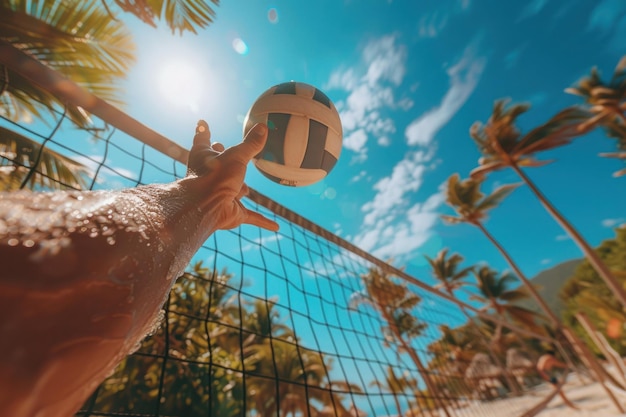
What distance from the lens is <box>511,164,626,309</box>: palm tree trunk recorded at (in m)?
11.2

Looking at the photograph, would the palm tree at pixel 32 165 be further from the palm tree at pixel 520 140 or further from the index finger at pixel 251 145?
the palm tree at pixel 520 140

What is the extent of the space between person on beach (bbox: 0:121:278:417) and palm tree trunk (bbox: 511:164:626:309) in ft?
51.3

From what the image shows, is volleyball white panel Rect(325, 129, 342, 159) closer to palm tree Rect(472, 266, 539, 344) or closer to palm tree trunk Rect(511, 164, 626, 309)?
palm tree trunk Rect(511, 164, 626, 309)

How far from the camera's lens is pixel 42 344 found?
1.10ft

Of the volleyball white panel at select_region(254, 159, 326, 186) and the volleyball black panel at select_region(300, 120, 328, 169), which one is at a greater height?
the volleyball black panel at select_region(300, 120, 328, 169)

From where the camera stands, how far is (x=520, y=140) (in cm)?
1495

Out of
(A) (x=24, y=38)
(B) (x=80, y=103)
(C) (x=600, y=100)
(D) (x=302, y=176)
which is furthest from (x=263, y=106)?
(C) (x=600, y=100)

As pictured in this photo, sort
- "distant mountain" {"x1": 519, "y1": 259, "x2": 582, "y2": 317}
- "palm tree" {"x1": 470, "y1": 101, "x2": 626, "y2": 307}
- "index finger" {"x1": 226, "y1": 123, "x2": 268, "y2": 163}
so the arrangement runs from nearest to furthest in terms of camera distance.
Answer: "index finger" {"x1": 226, "y1": 123, "x2": 268, "y2": 163}, "palm tree" {"x1": 470, "y1": 101, "x2": 626, "y2": 307}, "distant mountain" {"x1": 519, "y1": 259, "x2": 582, "y2": 317}

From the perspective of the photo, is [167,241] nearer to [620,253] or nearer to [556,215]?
[556,215]

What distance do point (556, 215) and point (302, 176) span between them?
15.2 metres

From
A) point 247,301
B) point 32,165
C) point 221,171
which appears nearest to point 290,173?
point 221,171

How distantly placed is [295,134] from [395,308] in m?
3.64

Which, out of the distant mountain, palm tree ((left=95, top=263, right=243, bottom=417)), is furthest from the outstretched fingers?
the distant mountain

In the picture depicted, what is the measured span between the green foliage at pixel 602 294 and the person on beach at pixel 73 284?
1591cm
